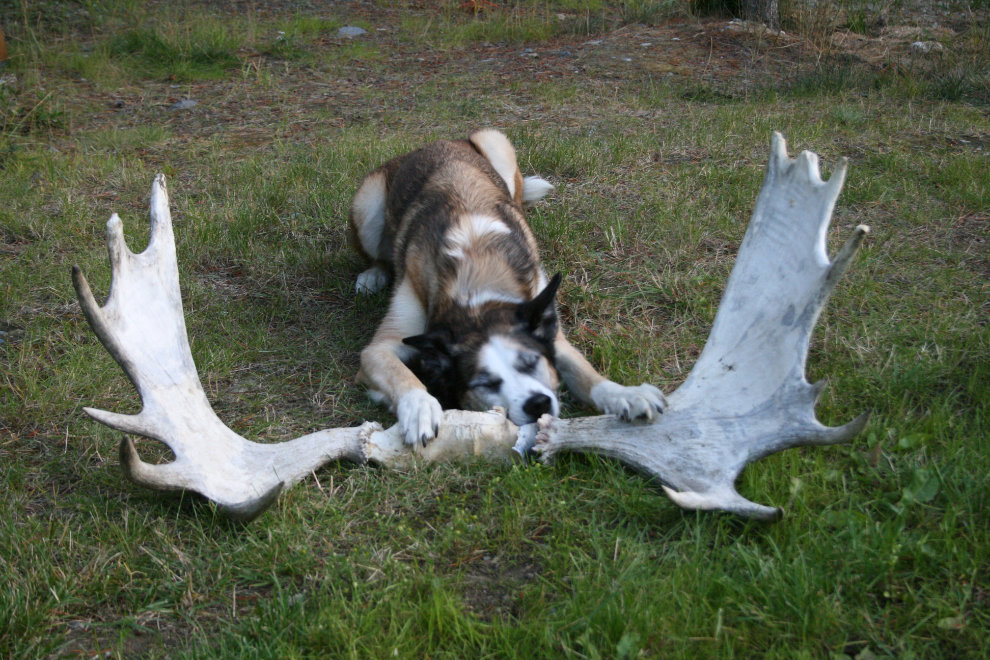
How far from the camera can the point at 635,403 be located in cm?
287

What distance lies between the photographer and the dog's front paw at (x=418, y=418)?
298 cm

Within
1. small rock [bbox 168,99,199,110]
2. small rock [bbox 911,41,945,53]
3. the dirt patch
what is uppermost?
small rock [bbox 911,41,945,53]

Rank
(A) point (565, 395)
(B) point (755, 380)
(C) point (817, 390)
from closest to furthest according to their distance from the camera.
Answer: (C) point (817, 390)
(B) point (755, 380)
(A) point (565, 395)

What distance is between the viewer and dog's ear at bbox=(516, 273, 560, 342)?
3406 millimetres

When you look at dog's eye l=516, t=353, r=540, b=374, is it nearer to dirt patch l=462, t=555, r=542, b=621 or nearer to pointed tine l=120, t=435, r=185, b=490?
dirt patch l=462, t=555, r=542, b=621

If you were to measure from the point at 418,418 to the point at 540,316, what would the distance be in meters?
→ 0.82

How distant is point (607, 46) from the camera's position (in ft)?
30.0

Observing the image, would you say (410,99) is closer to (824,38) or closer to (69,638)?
(824,38)

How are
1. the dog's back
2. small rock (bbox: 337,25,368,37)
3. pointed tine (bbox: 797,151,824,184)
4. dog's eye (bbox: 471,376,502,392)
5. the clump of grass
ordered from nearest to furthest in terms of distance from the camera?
1. pointed tine (bbox: 797,151,824,184)
2. dog's eye (bbox: 471,376,502,392)
3. the dog's back
4. the clump of grass
5. small rock (bbox: 337,25,368,37)

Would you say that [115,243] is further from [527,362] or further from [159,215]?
[527,362]

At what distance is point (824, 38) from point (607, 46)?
241cm

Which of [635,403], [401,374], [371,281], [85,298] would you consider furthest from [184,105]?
[635,403]

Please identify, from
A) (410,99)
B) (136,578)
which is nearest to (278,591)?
(136,578)


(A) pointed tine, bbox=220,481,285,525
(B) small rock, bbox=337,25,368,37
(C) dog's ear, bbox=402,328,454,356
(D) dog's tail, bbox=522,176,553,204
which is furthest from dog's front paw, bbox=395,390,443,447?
(B) small rock, bbox=337,25,368,37
